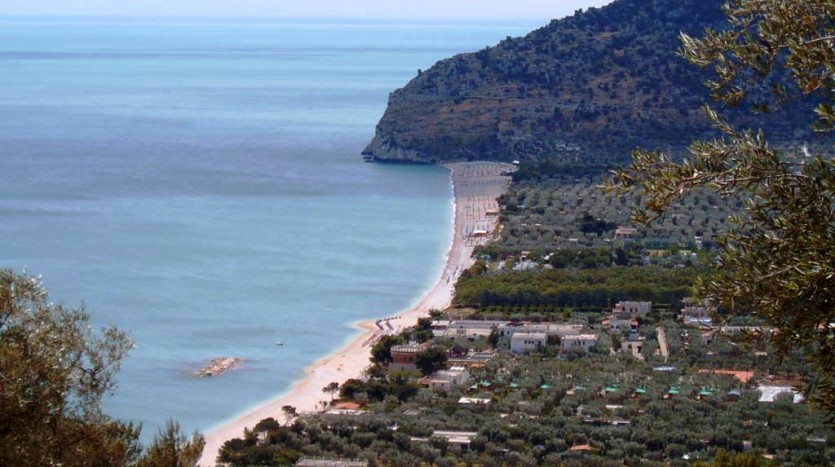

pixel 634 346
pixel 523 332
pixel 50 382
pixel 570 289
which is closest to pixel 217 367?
pixel 523 332

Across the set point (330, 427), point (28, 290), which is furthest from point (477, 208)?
point (28, 290)

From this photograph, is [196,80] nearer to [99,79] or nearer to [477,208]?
[99,79]

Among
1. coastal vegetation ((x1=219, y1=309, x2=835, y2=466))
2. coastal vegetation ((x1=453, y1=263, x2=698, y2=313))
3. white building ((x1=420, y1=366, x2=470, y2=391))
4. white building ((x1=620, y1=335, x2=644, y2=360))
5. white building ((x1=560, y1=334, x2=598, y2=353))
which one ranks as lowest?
coastal vegetation ((x1=219, y1=309, x2=835, y2=466))

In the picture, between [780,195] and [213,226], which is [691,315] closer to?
[213,226]

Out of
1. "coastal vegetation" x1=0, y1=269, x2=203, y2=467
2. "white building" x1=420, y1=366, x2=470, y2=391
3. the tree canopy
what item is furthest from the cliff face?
the tree canopy

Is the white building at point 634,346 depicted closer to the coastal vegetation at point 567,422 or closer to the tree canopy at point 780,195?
the coastal vegetation at point 567,422

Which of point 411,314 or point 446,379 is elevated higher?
point 411,314

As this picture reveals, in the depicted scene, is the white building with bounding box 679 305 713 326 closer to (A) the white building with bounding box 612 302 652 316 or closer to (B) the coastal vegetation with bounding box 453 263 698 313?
(A) the white building with bounding box 612 302 652 316
